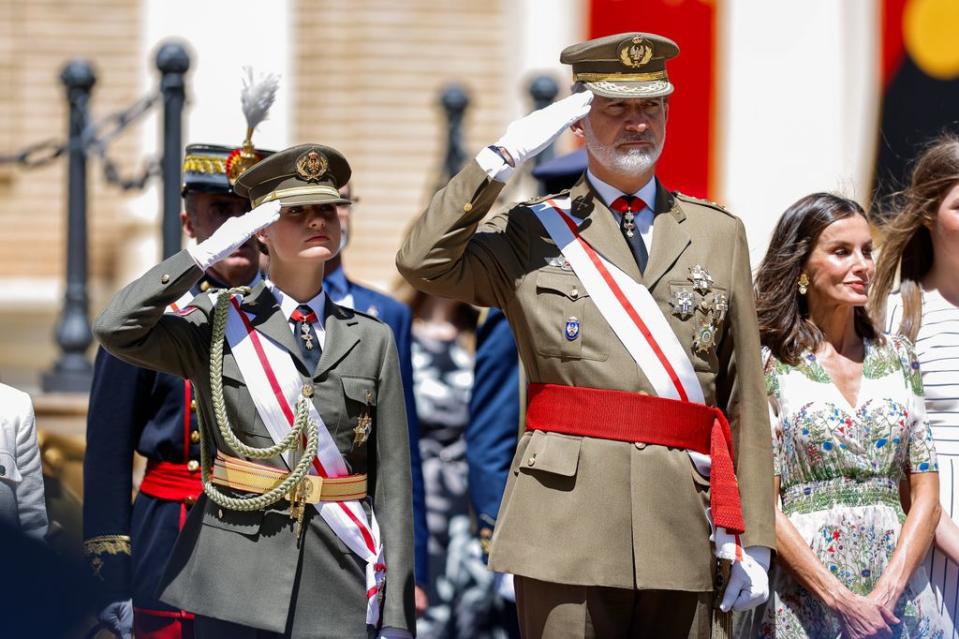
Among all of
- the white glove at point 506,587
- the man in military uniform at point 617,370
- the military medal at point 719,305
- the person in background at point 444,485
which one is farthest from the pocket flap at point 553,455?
the person in background at point 444,485

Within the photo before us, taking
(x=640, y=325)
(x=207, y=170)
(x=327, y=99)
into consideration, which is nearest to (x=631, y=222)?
(x=640, y=325)

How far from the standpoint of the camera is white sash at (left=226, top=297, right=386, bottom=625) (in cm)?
375

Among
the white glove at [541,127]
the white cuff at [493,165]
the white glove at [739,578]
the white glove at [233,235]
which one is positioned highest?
the white glove at [541,127]

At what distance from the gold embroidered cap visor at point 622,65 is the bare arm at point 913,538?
1.28m

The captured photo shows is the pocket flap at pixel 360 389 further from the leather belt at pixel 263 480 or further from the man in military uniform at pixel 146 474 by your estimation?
the man in military uniform at pixel 146 474

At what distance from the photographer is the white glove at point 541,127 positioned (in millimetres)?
3721

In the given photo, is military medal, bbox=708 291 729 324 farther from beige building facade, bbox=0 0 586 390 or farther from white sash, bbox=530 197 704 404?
beige building facade, bbox=0 0 586 390

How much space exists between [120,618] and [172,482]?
433mm

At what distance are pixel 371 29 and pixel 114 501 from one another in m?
6.57

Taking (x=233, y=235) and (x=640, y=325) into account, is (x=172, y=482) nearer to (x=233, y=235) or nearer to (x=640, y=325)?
(x=233, y=235)

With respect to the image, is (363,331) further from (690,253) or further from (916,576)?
(916,576)

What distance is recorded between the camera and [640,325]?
374 cm

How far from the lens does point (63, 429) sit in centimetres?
629

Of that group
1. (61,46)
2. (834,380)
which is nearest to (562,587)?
(834,380)
